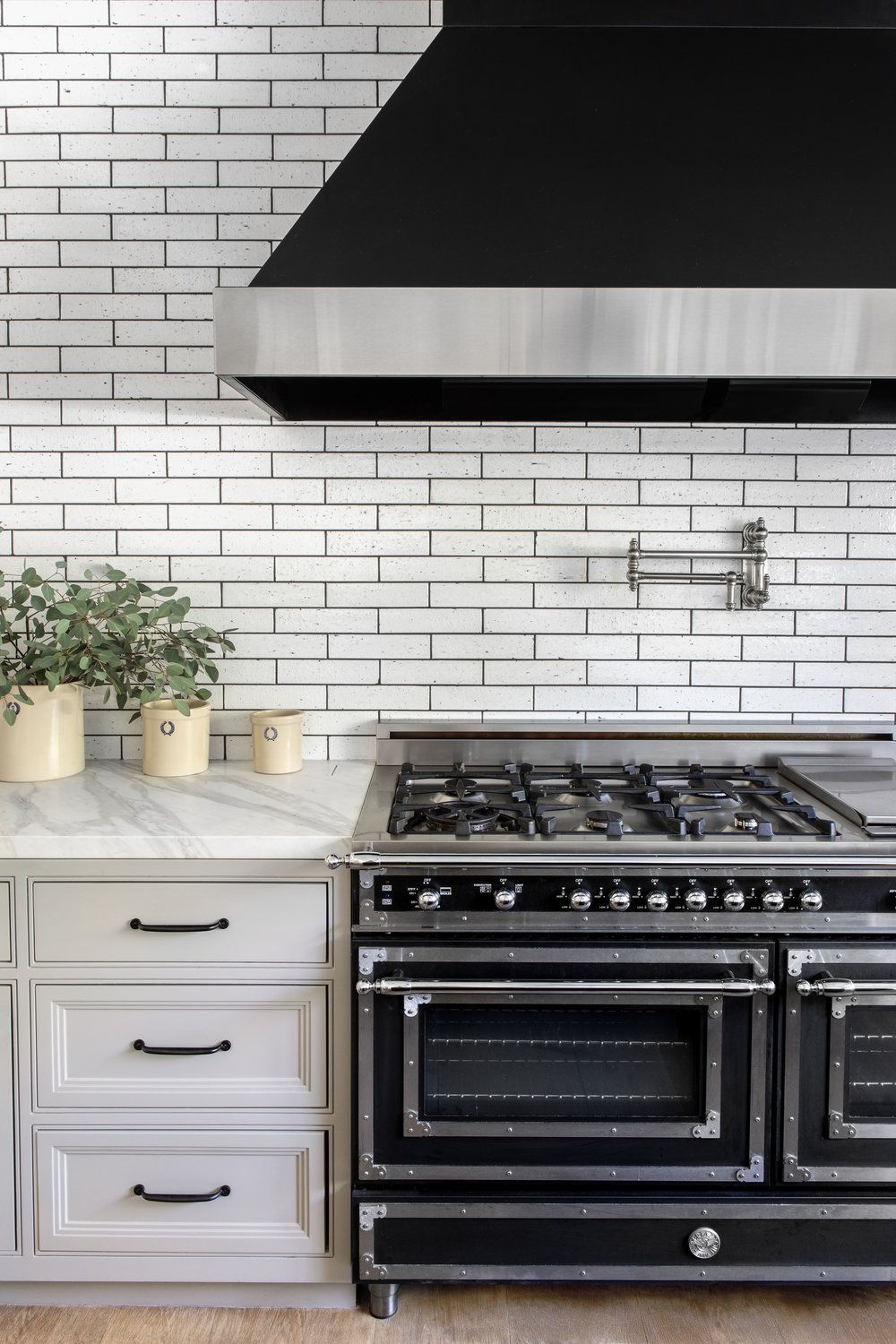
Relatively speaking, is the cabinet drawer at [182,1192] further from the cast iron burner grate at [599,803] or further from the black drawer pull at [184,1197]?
the cast iron burner grate at [599,803]

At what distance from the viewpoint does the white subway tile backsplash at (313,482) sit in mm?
2529

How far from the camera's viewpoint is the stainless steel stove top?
1.95 m

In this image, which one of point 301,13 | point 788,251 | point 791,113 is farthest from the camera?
point 301,13

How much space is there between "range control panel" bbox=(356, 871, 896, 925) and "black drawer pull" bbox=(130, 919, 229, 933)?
1.00ft

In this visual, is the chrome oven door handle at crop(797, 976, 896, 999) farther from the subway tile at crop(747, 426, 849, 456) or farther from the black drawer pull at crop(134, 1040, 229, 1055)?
the subway tile at crop(747, 426, 849, 456)

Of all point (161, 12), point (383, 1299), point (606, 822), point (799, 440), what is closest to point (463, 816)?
point (606, 822)

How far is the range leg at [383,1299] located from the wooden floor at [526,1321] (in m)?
0.02

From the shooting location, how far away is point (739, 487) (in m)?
2.60

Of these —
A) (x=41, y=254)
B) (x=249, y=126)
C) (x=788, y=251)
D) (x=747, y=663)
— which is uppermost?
(x=249, y=126)

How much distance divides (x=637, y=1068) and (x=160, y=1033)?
0.97 m

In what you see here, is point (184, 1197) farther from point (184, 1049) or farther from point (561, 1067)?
point (561, 1067)

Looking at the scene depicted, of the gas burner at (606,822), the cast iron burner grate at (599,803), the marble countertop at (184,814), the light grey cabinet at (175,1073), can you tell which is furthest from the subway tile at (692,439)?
the light grey cabinet at (175,1073)

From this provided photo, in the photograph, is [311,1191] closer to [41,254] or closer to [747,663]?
[747,663]

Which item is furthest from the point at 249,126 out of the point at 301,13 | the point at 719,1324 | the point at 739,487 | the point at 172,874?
the point at 719,1324
